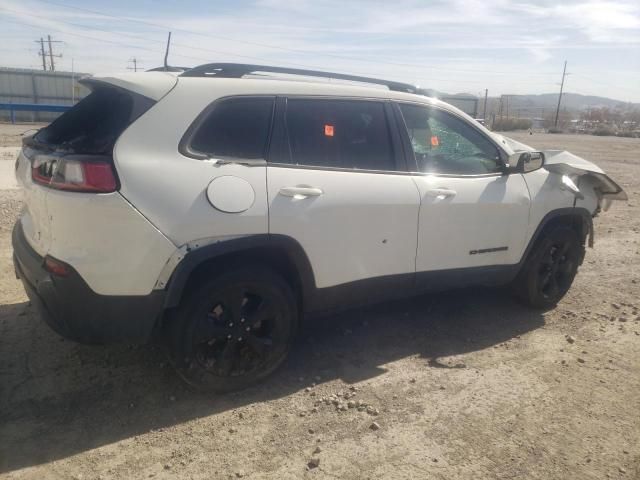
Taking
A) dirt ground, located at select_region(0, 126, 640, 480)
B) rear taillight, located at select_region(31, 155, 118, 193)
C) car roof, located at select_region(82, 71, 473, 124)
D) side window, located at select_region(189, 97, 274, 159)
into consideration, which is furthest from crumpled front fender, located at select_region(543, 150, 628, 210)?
rear taillight, located at select_region(31, 155, 118, 193)

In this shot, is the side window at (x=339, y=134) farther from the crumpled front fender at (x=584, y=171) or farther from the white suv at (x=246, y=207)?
the crumpled front fender at (x=584, y=171)

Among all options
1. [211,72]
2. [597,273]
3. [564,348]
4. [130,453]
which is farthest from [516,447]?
[597,273]

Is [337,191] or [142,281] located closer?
[142,281]

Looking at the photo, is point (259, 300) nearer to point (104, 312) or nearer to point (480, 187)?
point (104, 312)

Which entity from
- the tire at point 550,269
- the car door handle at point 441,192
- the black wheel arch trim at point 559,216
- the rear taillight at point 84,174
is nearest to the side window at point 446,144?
the car door handle at point 441,192

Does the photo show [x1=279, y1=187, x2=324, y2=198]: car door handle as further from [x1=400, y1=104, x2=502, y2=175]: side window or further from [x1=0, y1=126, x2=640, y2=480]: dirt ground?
[x1=0, y1=126, x2=640, y2=480]: dirt ground

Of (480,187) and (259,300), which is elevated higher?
(480,187)

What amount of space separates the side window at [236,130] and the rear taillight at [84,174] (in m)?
0.48

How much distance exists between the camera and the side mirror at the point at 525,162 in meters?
4.20

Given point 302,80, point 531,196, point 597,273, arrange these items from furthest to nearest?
point 597,273 < point 531,196 < point 302,80

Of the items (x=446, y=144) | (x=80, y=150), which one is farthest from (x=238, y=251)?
(x=446, y=144)

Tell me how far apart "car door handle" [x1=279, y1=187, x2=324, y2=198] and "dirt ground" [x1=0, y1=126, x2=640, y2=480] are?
1.24m

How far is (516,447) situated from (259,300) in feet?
5.51

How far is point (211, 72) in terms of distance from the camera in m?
3.41
